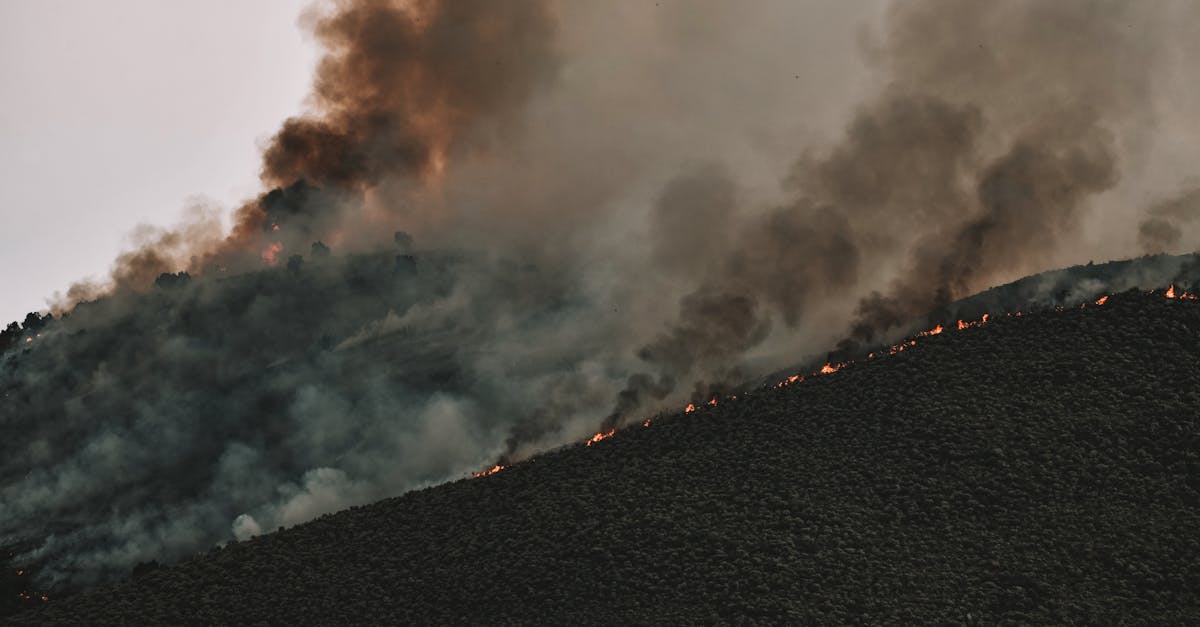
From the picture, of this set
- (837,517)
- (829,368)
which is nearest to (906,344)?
(829,368)

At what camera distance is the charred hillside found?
1550 inches

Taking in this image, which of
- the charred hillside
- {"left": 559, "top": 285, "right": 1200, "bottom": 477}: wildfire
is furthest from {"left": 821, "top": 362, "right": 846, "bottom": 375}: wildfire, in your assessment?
the charred hillside

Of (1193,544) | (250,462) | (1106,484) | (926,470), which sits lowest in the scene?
(1193,544)

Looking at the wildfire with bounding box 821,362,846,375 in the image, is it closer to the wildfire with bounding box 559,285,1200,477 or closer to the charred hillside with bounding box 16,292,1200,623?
the wildfire with bounding box 559,285,1200,477

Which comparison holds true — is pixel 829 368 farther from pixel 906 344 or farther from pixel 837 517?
pixel 837 517

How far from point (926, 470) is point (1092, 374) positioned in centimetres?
1197

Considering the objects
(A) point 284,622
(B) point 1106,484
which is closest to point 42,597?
(A) point 284,622

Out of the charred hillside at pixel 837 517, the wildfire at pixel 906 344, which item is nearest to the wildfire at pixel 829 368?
the wildfire at pixel 906 344

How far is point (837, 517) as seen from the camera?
4416 centimetres

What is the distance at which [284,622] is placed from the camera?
4412 centimetres

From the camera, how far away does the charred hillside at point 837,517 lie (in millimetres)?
39375

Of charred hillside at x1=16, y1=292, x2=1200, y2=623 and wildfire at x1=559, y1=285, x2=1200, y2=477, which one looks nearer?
charred hillside at x1=16, y1=292, x2=1200, y2=623

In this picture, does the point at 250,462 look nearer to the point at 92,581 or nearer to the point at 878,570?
the point at 92,581

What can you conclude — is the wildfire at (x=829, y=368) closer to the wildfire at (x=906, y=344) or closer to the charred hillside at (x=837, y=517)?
the wildfire at (x=906, y=344)
